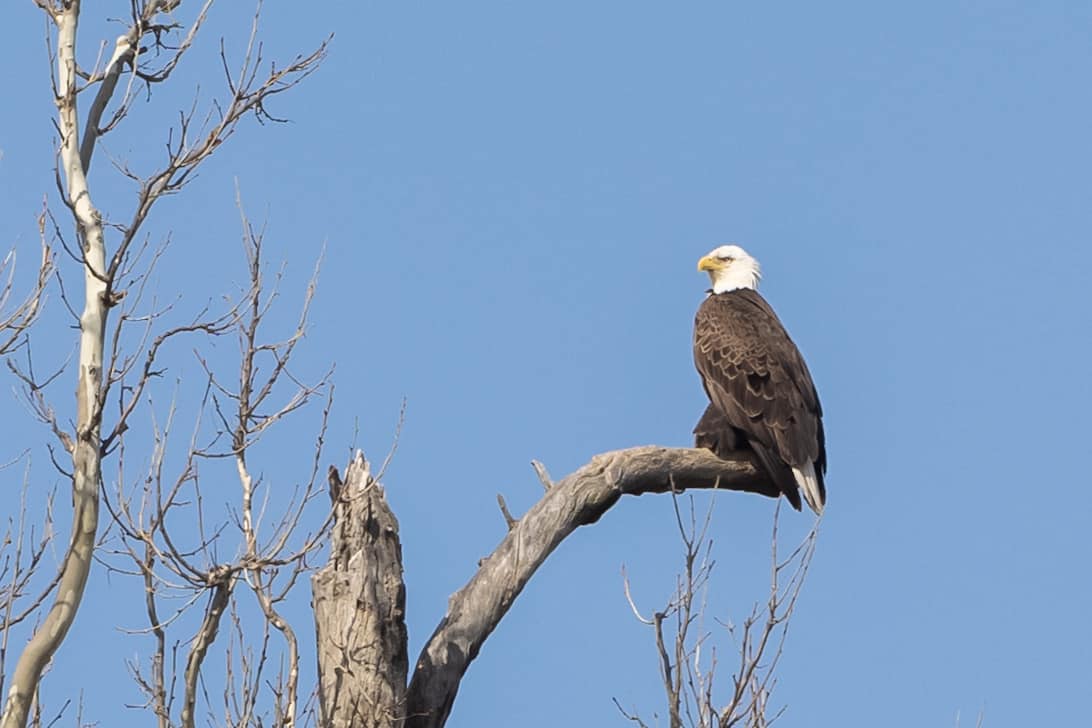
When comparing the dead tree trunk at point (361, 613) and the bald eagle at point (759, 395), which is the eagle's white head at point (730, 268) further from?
the dead tree trunk at point (361, 613)

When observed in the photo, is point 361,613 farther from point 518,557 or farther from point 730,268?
point 730,268

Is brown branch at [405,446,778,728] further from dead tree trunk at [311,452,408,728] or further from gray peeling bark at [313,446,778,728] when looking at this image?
dead tree trunk at [311,452,408,728]

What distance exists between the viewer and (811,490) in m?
8.19

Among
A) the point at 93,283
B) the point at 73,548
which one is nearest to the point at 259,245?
the point at 93,283

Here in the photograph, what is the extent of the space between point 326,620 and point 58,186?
Answer: 2.28 m

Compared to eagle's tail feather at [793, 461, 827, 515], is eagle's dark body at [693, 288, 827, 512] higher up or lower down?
higher up

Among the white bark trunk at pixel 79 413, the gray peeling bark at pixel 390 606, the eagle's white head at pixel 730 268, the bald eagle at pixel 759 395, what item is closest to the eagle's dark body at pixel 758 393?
the bald eagle at pixel 759 395

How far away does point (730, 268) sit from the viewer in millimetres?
10047

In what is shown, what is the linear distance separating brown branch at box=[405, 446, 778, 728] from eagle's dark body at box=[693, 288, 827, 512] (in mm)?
704

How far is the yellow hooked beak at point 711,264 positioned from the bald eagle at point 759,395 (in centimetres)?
48

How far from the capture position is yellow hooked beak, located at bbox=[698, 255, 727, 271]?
10086mm

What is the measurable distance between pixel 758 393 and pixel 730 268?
168 centimetres

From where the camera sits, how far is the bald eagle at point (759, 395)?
8242 mm

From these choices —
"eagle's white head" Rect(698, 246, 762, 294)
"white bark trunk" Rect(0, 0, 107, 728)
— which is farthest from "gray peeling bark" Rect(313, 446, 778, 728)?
"eagle's white head" Rect(698, 246, 762, 294)
